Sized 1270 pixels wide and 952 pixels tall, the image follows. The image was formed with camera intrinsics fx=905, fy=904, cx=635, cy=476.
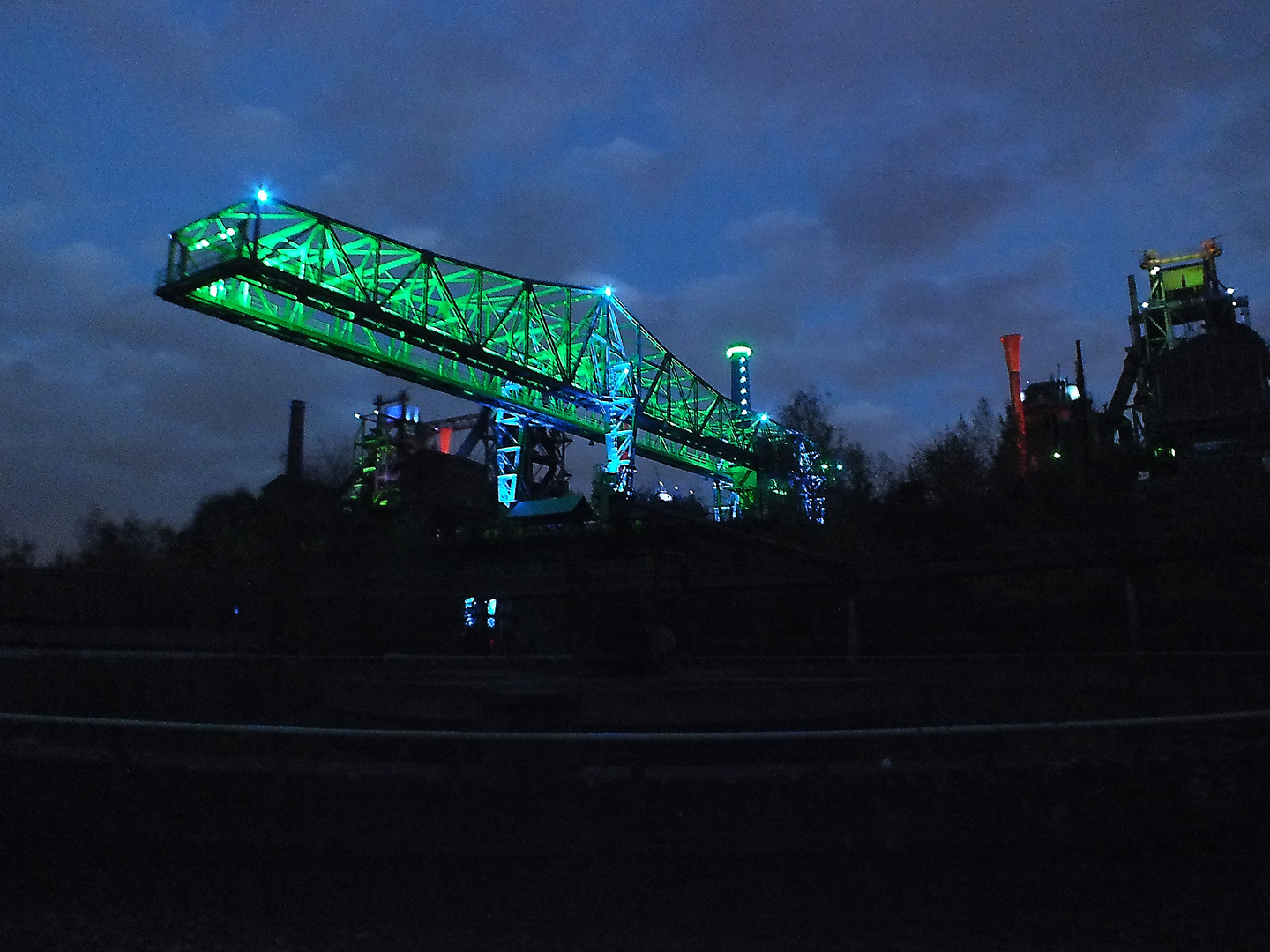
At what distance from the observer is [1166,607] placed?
80.3 feet

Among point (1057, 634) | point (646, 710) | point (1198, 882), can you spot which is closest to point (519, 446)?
point (1057, 634)

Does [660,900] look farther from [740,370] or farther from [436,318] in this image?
[740,370]

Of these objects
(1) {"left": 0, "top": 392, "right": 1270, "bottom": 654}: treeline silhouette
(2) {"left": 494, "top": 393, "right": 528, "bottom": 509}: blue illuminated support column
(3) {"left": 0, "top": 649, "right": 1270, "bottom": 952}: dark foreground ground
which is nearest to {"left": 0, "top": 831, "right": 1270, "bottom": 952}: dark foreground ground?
(3) {"left": 0, "top": 649, "right": 1270, "bottom": 952}: dark foreground ground

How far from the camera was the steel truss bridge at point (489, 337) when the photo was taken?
3559 cm

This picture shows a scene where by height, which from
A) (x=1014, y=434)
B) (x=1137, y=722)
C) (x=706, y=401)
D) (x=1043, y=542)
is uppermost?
(x=706, y=401)

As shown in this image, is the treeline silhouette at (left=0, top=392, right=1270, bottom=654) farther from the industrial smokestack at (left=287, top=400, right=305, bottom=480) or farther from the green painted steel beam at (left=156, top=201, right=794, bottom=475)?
the industrial smokestack at (left=287, top=400, right=305, bottom=480)

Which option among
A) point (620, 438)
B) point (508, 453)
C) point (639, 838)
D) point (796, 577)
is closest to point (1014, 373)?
point (620, 438)

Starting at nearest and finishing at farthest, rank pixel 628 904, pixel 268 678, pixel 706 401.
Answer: pixel 628 904 < pixel 268 678 < pixel 706 401

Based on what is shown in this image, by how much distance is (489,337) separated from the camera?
159 feet

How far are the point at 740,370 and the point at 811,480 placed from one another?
38.0 meters

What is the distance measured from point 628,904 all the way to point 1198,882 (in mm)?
3085

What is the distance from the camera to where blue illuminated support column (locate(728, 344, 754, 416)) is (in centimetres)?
8375

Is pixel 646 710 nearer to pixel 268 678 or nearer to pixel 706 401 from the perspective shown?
pixel 268 678

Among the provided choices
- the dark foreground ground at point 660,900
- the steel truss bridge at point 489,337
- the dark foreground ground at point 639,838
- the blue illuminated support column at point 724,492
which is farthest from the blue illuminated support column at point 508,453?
the dark foreground ground at point 660,900
